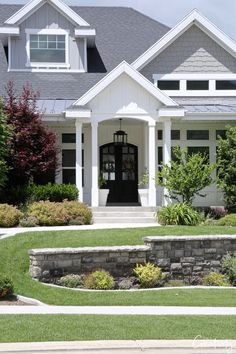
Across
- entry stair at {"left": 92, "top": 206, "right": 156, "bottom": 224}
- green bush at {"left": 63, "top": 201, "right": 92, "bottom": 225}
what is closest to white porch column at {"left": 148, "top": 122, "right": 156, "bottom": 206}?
entry stair at {"left": 92, "top": 206, "right": 156, "bottom": 224}

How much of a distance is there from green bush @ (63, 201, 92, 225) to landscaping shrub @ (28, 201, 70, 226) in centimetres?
20

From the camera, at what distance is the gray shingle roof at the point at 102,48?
24.0 meters

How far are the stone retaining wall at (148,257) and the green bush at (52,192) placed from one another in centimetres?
628

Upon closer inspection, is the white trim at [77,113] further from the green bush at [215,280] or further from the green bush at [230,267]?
the green bush at [215,280]

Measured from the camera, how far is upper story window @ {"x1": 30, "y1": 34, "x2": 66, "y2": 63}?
24375 mm

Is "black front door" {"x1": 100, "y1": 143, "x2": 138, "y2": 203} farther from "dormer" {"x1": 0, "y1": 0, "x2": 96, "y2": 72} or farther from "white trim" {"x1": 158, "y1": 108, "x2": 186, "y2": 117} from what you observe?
"dormer" {"x1": 0, "y1": 0, "x2": 96, "y2": 72}

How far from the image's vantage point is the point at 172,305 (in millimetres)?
11414

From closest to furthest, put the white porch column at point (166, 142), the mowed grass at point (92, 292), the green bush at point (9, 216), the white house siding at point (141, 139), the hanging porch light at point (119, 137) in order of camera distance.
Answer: the mowed grass at point (92, 292) < the green bush at point (9, 216) < the white porch column at point (166, 142) < the white house siding at point (141, 139) < the hanging porch light at point (119, 137)

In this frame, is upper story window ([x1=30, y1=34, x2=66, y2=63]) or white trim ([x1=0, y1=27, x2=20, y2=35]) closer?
white trim ([x1=0, y1=27, x2=20, y2=35])

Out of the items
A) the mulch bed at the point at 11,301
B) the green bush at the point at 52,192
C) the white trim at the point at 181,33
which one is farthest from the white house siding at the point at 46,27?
the mulch bed at the point at 11,301

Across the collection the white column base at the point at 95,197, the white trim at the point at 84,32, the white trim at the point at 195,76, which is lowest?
the white column base at the point at 95,197

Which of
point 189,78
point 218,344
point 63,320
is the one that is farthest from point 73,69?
point 218,344

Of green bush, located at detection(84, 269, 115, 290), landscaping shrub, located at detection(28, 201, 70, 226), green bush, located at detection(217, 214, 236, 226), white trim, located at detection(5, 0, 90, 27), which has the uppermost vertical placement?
white trim, located at detection(5, 0, 90, 27)

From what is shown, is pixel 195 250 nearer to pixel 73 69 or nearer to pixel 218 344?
pixel 218 344
